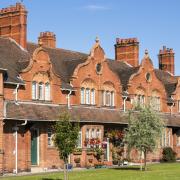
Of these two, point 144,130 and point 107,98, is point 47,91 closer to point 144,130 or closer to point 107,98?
point 107,98

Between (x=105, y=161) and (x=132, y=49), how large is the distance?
17506 millimetres

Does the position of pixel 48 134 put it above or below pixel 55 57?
below

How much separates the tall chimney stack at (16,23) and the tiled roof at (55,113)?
6788 millimetres

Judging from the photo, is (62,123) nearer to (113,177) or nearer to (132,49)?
(113,177)

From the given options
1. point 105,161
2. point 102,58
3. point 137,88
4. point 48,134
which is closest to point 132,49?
point 137,88

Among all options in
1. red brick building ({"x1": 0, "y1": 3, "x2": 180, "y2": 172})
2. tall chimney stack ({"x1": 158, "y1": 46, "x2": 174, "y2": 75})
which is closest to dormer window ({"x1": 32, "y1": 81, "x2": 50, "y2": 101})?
red brick building ({"x1": 0, "y1": 3, "x2": 180, "y2": 172})

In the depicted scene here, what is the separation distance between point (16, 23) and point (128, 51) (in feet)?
58.8

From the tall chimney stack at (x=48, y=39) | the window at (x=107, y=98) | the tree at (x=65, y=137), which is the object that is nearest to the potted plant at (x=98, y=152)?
the window at (x=107, y=98)

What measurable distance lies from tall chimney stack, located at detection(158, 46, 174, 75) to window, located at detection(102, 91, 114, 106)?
62.7 feet

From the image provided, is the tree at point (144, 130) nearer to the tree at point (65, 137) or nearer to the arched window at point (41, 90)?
the arched window at point (41, 90)

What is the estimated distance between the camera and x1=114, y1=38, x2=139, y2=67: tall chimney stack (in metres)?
57.4

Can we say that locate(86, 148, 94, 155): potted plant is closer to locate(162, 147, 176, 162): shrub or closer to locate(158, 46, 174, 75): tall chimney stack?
locate(162, 147, 176, 162): shrub

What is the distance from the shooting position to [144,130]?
35.5 meters

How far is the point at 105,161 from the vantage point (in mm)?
43938
